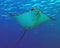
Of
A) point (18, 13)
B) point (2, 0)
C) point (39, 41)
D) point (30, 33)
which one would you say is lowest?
point (39, 41)

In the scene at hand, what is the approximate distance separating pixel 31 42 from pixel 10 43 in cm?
31

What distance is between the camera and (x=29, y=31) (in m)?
2.09

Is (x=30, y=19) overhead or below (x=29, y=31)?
overhead

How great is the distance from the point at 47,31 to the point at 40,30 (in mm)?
110

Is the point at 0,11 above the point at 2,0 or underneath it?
underneath

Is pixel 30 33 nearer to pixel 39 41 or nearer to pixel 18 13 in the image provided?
pixel 39 41

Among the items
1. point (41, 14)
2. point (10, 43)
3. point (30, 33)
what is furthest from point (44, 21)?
point (10, 43)

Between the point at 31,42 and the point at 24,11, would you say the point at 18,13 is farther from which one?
the point at 31,42

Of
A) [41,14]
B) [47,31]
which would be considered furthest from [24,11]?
[47,31]

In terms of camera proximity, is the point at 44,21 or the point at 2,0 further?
the point at 44,21

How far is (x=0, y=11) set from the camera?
204cm

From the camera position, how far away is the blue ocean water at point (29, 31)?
204cm

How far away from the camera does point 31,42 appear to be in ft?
6.89

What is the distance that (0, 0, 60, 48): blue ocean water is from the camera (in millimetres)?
2043
